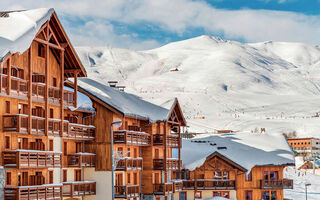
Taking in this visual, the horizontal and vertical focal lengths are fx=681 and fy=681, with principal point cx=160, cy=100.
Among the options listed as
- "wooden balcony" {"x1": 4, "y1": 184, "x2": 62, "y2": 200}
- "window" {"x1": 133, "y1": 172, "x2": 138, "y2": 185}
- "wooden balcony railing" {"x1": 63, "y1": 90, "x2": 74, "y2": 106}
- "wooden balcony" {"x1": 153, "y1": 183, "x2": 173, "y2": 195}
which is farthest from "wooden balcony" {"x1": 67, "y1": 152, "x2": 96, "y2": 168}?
"wooden balcony" {"x1": 153, "y1": 183, "x2": 173, "y2": 195}

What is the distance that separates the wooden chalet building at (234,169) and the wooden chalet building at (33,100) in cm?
2870

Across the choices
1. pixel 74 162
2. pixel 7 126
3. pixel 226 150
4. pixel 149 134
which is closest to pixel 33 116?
pixel 7 126

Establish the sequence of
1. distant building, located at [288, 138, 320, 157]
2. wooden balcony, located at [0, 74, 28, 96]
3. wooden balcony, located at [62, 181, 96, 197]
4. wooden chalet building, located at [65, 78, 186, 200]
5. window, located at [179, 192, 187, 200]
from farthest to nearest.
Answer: distant building, located at [288, 138, 320, 157] < window, located at [179, 192, 187, 200] < wooden chalet building, located at [65, 78, 186, 200] < wooden balcony, located at [62, 181, 96, 197] < wooden balcony, located at [0, 74, 28, 96]

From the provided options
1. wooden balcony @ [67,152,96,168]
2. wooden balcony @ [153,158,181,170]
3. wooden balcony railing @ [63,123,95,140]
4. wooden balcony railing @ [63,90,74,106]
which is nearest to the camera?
wooden balcony railing @ [63,90,74,106]

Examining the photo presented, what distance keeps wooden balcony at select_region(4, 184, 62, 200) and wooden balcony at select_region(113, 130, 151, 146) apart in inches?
516

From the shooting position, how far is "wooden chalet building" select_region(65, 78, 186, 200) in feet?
194

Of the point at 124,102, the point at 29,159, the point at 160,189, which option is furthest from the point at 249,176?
the point at 29,159

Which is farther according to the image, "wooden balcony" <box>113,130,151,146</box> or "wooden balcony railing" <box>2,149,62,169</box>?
"wooden balcony" <box>113,130,151,146</box>

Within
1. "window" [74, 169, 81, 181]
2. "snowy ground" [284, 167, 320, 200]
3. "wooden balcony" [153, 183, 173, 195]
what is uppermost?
"window" [74, 169, 81, 181]

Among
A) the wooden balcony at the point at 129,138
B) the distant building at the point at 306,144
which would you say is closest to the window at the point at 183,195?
the wooden balcony at the point at 129,138

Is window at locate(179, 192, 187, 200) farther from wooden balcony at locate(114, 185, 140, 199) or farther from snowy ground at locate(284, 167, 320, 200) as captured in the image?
snowy ground at locate(284, 167, 320, 200)

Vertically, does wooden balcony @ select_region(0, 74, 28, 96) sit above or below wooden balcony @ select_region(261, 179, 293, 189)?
above

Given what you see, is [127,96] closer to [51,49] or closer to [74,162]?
[74,162]

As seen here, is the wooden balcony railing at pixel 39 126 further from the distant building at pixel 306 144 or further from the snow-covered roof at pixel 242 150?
the distant building at pixel 306 144
